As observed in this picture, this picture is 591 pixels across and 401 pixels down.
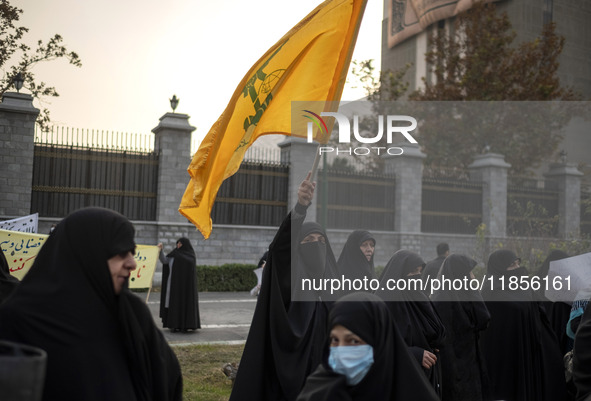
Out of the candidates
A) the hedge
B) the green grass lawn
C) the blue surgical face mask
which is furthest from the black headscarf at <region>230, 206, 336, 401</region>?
the hedge

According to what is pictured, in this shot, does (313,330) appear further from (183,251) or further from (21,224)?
(21,224)

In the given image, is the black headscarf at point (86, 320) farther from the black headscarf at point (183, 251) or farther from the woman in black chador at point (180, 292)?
the black headscarf at point (183, 251)

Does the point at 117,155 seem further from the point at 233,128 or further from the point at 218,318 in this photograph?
the point at 233,128

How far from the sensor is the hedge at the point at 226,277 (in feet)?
57.1

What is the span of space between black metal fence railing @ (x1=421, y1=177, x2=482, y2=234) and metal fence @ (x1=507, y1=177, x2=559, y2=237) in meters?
1.11

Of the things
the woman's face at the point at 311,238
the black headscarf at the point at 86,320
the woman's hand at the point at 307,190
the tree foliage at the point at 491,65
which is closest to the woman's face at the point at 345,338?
the black headscarf at the point at 86,320

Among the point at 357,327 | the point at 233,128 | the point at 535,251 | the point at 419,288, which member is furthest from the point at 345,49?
the point at 535,251

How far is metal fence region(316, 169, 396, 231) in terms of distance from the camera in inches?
787

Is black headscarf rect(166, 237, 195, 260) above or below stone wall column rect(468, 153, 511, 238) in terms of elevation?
below

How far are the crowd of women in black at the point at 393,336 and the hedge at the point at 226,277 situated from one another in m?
11.8

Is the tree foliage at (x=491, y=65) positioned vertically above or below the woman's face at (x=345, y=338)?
above

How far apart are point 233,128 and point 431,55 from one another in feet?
79.1

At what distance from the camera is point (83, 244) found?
8.02 feet

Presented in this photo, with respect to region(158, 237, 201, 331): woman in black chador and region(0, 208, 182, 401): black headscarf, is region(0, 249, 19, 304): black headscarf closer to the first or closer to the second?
region(0, 208, 182, 401): black headscarf
